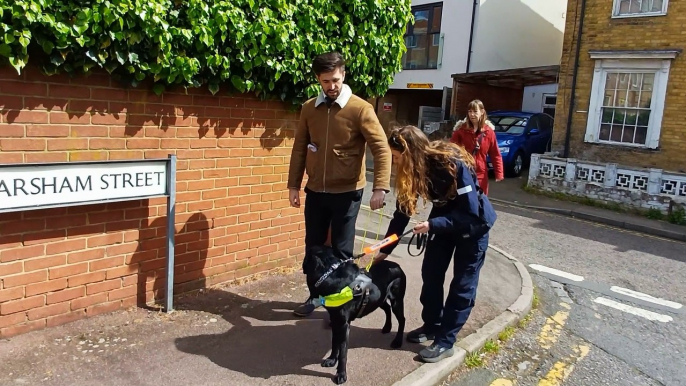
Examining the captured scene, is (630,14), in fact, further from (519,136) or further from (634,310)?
(634,310)

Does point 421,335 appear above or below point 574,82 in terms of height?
below

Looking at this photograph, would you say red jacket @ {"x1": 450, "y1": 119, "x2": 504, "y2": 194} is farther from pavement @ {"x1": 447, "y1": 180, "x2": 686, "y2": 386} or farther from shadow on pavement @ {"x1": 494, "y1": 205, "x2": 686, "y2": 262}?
shadow on pavement @ {"x1": 494, "y1": 205, "x2": 686, "y2": 262}

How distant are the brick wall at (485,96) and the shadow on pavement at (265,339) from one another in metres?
13.6

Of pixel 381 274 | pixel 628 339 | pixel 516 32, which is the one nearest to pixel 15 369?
pixel 381 274

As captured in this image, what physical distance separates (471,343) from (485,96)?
16439 millimetres

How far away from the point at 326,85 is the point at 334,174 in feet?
2.12

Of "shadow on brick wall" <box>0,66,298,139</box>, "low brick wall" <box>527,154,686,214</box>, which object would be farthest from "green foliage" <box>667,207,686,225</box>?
"shadow on brick wall" <box>0,66,298,139</box>

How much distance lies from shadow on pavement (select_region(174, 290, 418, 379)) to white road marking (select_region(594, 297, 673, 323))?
258 cm

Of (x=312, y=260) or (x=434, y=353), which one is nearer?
(x=312, y=260)

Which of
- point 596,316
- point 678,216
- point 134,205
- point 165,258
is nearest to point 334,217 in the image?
point 165,258

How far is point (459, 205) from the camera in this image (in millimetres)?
3492

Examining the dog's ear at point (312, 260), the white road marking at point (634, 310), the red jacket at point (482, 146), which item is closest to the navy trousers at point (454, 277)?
the dog's ear at point (312, 260)

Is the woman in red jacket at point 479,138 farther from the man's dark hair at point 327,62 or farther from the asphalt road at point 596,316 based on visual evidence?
the man's dark hair at point 327,62

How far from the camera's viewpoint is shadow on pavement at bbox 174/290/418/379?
344 cm
